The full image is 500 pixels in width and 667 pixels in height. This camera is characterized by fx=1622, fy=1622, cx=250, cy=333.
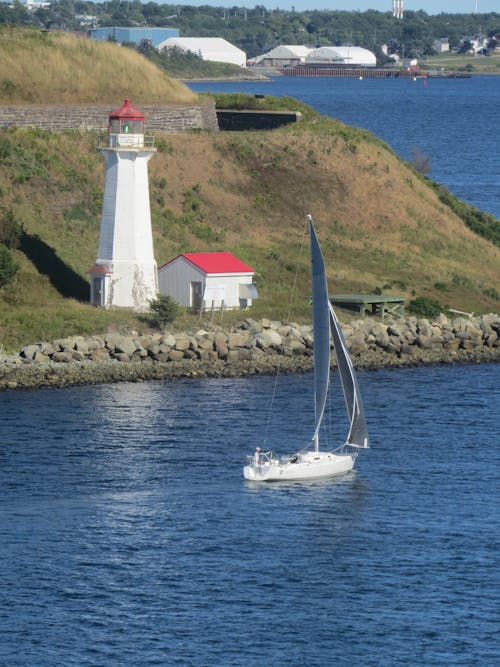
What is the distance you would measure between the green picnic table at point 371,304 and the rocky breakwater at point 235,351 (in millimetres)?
1012

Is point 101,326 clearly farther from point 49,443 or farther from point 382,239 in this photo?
point 382,239

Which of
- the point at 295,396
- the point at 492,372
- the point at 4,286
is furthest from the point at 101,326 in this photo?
the point at 492,372

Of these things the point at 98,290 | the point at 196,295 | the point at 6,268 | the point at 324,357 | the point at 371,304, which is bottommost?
the point at 371,304

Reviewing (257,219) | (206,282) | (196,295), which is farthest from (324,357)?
(257,219)

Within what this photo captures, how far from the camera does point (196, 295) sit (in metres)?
69.4

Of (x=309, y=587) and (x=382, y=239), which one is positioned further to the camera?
(x=382, y=239)

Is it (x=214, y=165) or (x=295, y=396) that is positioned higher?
(x=214, y=165)

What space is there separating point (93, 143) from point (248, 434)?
30.8 metres

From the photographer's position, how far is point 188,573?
40.8 meters

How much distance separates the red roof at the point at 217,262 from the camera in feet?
226

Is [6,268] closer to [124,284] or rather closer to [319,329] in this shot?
[124,284]

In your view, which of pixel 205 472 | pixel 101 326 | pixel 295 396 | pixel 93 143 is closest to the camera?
pixel 205 472

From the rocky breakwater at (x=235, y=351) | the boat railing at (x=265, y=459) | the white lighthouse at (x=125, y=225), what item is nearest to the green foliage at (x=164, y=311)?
the rocky breakwater at (x=235, y=351)

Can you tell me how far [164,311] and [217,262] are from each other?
5.05 meters
